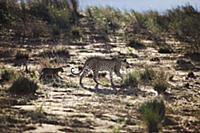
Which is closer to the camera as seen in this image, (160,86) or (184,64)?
(160,86)

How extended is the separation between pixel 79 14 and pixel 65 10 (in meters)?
1.73

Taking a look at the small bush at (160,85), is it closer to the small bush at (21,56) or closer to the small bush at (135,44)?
the small bush at (21,56)

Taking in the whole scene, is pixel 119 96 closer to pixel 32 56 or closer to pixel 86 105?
pixel 86 105

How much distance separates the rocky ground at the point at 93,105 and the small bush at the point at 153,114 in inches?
7.3

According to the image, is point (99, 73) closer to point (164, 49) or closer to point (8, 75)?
point (8, 75)

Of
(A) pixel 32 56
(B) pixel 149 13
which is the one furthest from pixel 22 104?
(B) pixel 149 13

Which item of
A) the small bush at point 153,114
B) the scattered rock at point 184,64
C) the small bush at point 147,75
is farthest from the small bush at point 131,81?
the scattered rock at point 184,64

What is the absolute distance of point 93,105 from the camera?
13.6 meters

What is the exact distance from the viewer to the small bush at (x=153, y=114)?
1110cm

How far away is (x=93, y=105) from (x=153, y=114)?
8.42 feet

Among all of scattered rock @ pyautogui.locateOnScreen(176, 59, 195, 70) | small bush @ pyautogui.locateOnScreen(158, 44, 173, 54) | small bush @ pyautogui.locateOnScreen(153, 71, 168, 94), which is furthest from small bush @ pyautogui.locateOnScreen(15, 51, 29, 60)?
small bush @ pyautogui.locateOnScreen(158, 44, 173, 54)

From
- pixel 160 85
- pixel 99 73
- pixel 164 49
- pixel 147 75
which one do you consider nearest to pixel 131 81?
pixel 160 85

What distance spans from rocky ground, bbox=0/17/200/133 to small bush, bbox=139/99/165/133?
185mm

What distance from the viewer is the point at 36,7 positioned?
1223 inches
